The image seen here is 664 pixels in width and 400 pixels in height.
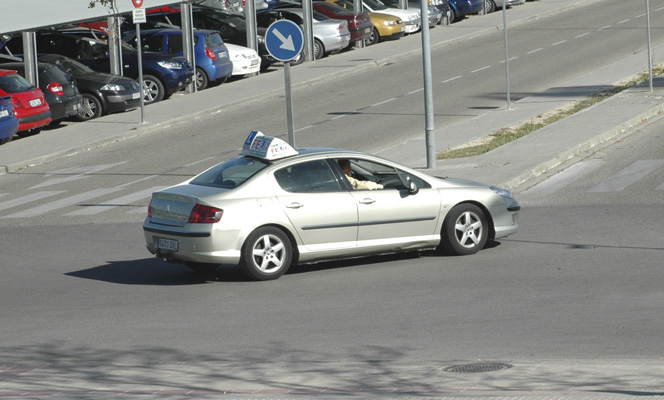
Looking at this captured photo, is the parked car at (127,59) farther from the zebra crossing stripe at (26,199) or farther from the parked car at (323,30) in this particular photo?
the zebra crossing stripe at (26,199)

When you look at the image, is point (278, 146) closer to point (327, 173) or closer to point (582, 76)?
point (327, 173)

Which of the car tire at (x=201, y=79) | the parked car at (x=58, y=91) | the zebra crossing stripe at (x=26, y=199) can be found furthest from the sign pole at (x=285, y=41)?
the car tire at (x=201, y=79)

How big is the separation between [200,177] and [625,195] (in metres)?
6.83

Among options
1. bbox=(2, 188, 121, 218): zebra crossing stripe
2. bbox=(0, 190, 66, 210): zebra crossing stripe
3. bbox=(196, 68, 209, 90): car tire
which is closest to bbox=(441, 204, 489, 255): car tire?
bbox=(2, 188, 121, 218): zebra crossing stripe

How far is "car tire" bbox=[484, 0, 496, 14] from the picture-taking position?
48750 millimetres

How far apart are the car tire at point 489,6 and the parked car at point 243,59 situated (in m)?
16.7

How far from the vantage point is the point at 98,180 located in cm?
2119

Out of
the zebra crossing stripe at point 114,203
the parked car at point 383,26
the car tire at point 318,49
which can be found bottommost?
the zebra crossing stripe at point 114,203

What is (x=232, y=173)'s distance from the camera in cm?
1248

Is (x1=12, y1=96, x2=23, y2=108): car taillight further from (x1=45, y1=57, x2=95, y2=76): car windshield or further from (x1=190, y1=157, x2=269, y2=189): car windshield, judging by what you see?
(x1=190, y1=157, x2=269, y2=189): car windshield

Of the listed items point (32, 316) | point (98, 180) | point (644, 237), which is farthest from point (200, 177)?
point (98, 180)

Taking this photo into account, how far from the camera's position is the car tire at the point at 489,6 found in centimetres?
4875

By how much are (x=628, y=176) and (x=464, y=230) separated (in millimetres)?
5890

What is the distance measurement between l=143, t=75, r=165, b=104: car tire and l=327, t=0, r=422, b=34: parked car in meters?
12.8
